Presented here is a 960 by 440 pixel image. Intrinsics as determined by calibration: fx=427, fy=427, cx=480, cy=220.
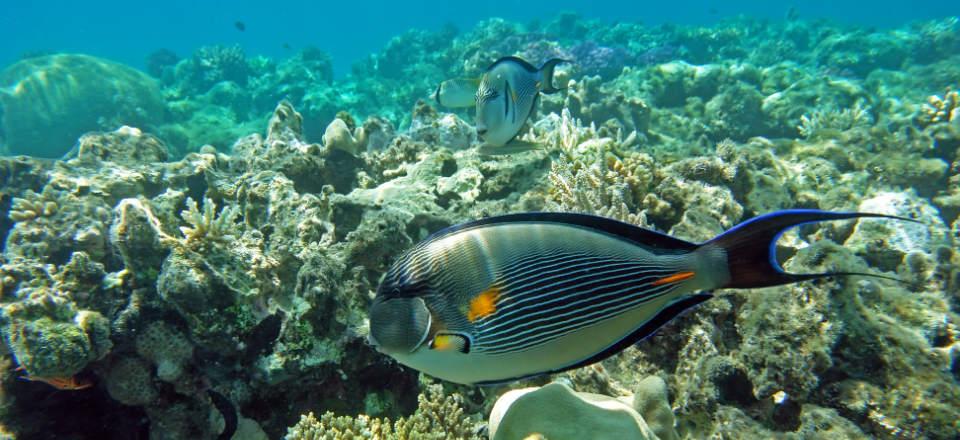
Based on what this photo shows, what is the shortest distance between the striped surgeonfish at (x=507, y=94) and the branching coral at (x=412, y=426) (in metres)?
1.67

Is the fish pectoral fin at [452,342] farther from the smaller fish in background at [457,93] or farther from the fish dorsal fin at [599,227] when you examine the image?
the smaller fish in background at [457,93]

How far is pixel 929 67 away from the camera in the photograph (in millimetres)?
14742

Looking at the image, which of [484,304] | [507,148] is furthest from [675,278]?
[507,148]

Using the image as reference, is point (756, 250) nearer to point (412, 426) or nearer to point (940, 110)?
point (412, 426)

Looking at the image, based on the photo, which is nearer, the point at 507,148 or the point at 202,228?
the point at 507,148

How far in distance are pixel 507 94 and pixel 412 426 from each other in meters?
2.08

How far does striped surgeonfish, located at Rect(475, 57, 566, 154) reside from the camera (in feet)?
8.83


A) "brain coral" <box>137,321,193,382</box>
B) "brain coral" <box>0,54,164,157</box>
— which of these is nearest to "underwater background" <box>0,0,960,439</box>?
"brain coral" <box>137,321,193,382</box>

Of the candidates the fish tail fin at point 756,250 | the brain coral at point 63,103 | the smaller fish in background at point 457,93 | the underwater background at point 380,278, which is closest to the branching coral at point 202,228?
the underwater background at point 380,278

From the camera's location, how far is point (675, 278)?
1160 millimetres

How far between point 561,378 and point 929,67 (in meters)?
20.2

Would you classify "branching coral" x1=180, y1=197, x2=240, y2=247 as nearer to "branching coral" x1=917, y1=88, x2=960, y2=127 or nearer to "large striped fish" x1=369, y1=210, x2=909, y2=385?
"large striped fish" x1=369, y1=210, x2=909, y2=385

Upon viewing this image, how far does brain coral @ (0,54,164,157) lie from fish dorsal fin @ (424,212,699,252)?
1733 centimetres

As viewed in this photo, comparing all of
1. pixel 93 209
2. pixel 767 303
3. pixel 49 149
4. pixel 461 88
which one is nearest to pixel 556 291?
pixel 767 303
